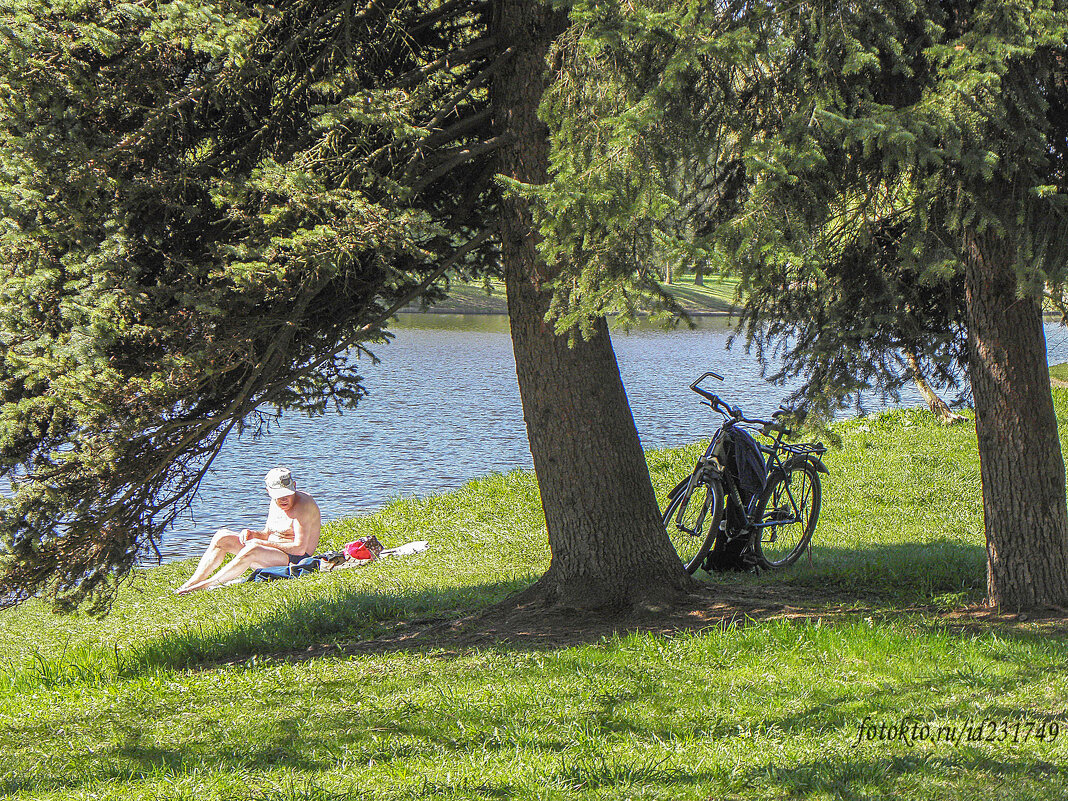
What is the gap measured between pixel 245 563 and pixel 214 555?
0.38 meters

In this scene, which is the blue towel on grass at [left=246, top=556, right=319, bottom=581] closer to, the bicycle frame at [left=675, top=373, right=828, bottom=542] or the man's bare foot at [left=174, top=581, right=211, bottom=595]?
the man's bare foot at [left=174, top=581, right=211, bottom=595]

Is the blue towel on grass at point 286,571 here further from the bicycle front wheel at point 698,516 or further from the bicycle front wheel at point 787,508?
the bicycle front wheel at point 787,508

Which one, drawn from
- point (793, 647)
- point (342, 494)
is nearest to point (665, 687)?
point (793, 647)

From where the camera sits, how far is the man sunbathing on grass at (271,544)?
10.2 meters

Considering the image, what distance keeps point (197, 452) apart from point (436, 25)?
132 inches

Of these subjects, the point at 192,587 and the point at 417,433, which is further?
the point at 417,433

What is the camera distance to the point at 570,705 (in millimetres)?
4328

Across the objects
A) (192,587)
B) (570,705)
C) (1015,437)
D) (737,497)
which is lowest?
(192,587)

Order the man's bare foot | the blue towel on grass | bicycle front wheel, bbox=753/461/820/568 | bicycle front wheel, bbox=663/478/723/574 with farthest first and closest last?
the blue towel on grass
the man's bare foot
bicycle front wheel, bbox=753/461/820/568
bicycle front wheel, bbox=663/478/723/574

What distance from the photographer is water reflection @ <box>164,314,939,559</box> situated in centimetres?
1538

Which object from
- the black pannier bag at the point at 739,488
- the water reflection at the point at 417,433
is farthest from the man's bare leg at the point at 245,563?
the black pannier bag at the point at 739,488

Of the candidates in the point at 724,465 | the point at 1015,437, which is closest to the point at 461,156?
the point at 724,465

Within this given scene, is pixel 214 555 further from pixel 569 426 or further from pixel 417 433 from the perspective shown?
pixel 417 433

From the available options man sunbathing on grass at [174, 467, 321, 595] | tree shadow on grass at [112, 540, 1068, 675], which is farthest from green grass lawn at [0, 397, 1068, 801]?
man sunbathing on grass at [174, 467, 321, 595]
